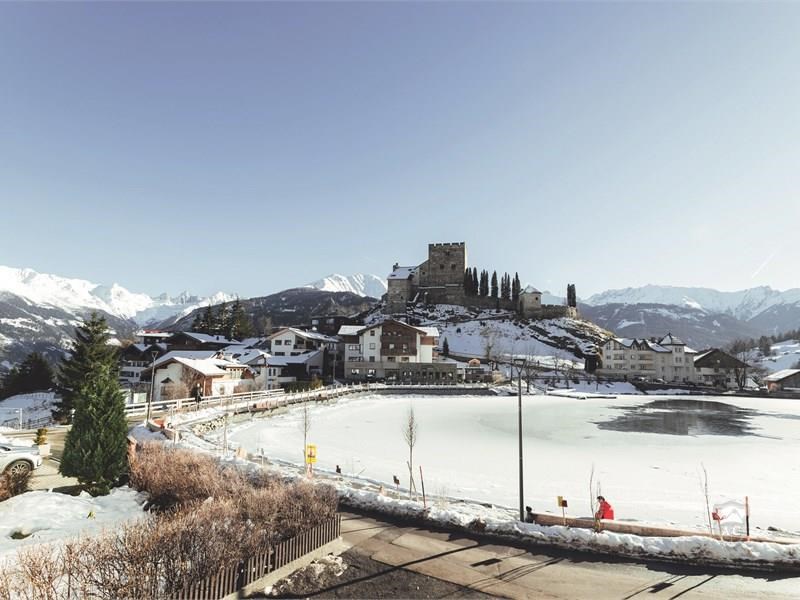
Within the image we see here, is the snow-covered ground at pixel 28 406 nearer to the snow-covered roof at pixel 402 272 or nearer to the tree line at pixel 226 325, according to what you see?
the tree line at pixel 226 325

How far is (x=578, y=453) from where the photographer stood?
2917cm

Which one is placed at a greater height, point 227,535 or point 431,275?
point 431,275

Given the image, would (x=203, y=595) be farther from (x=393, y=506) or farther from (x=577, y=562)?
(x=577, y=562)

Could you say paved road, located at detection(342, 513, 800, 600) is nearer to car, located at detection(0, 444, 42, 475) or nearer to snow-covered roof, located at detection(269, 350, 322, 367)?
car, located at detection(0, 444, 42, 475)

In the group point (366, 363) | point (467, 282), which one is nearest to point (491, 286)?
point (467, 282)

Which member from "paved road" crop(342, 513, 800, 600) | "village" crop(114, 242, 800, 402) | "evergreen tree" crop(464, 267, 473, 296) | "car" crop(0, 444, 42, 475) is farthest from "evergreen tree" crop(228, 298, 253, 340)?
"paved road" crop(342, 513, 800, 600)

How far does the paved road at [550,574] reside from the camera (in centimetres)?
998

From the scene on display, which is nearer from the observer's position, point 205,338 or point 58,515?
point 58,515

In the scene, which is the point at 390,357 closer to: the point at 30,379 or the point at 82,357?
the point at 82,357

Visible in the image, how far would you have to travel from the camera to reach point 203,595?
8453mm

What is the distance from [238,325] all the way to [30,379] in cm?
4599

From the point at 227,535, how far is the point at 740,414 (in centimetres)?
6699

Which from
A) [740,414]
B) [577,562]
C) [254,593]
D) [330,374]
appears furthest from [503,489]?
[330,374]

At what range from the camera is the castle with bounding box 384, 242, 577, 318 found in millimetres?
140750
